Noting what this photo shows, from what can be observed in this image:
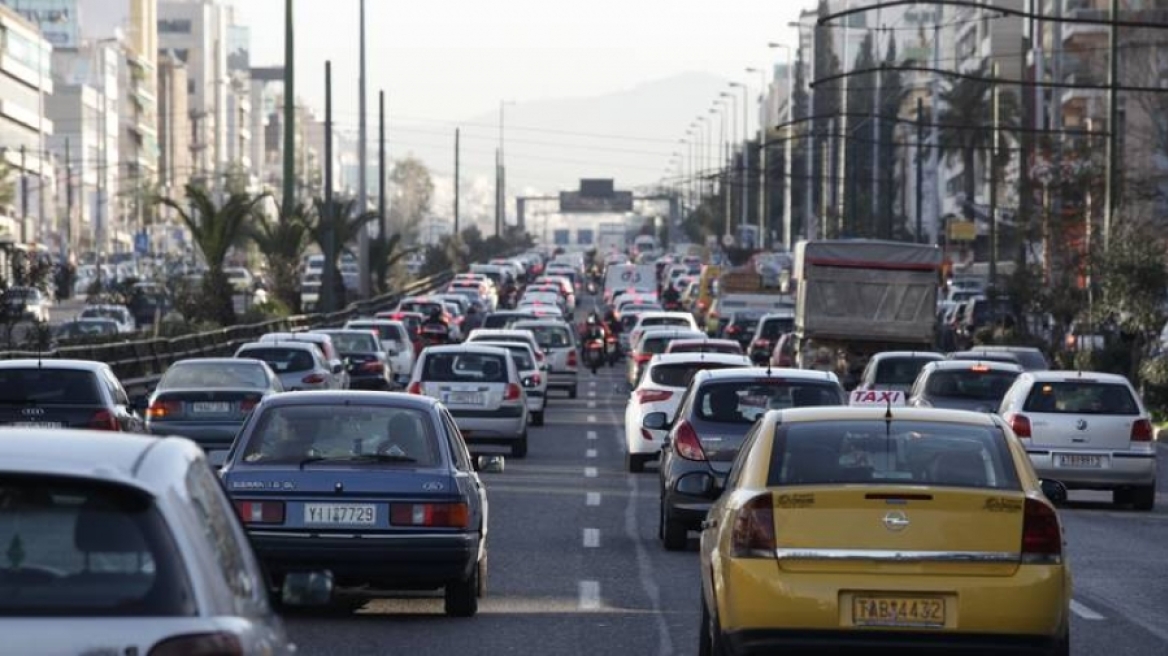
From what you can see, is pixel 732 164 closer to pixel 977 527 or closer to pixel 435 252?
pixel 435 252

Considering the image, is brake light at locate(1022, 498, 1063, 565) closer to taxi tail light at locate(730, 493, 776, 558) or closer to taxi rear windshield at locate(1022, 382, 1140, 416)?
taxi tail light at locate(730, 493, 776, 558)

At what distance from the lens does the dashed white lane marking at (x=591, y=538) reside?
20750 millimetres

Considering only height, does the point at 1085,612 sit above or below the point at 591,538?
above

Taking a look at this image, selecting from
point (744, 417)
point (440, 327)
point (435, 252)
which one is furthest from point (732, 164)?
point (744, 417)

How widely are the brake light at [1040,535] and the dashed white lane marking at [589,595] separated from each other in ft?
16.9

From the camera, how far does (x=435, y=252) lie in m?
148

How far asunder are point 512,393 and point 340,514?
59.0 ft

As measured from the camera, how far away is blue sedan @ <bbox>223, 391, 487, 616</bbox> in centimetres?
1461

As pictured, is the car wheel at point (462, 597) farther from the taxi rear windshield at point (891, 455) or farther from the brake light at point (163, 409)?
the brake light at point (163, 409)

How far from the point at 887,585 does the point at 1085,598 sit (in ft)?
21.2

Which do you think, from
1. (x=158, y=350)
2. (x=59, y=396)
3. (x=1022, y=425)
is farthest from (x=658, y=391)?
(x=158, y=350)

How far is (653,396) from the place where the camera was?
30.2 metres

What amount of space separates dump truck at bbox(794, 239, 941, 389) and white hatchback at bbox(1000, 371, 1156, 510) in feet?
68.1

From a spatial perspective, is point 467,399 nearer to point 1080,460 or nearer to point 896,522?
point 1080,460
